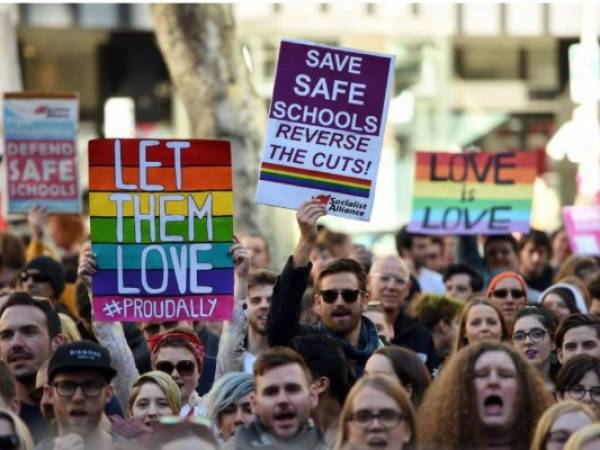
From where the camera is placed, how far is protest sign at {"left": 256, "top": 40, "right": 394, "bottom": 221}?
10586 mm

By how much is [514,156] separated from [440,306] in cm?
396

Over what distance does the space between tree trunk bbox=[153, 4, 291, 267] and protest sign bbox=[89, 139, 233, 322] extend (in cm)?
996

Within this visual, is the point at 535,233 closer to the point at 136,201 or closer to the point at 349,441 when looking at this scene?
the point at 136,201

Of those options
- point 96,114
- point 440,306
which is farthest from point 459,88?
point 440,306

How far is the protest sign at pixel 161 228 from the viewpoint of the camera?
1012 cm

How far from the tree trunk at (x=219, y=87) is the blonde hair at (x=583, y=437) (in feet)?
42.8

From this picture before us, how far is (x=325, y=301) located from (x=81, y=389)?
2388mm

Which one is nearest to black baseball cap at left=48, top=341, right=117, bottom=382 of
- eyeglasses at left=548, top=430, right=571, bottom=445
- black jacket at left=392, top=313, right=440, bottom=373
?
eyeglasses at left=548, top=430, right=571, bottom=445

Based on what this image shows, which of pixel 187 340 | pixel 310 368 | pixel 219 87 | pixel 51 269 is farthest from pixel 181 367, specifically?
pixel 219 87

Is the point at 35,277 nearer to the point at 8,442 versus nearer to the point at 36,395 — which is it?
the point at 36,395

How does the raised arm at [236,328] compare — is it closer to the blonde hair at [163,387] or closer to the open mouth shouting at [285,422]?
the blonde hair at [163,387]

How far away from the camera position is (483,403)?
323 inches

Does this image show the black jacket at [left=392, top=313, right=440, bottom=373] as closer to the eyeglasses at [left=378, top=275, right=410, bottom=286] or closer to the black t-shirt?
the eyeglasses at [left=378, top=275, right=410, bottom=286]

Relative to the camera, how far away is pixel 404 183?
3834 cm
